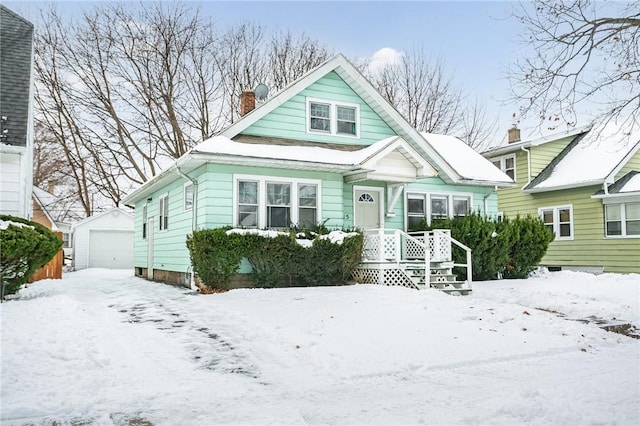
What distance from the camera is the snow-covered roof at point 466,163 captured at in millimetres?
17222

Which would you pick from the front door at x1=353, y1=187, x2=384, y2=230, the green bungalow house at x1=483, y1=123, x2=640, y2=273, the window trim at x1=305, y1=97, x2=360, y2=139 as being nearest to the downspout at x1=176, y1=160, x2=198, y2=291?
the window trim at x1=305, y1=97, x2=360, y2=139

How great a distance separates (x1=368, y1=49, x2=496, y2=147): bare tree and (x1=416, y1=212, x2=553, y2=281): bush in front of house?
51.7 feet

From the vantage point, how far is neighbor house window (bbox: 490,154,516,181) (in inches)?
899

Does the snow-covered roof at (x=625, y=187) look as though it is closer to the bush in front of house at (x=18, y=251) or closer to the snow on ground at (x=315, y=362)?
the snow on ground at (x=315, y=362)

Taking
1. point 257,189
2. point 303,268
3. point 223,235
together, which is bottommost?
point 303,268

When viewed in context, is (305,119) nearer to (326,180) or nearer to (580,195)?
(326,180)

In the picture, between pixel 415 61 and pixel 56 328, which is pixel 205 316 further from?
pixel 415 61

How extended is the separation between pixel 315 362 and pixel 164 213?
11.9 metres

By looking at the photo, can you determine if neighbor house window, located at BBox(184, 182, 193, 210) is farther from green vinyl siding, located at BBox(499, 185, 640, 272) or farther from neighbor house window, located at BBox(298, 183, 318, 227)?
green vinyl siding, located at BBox(499, 185, 640, 272)

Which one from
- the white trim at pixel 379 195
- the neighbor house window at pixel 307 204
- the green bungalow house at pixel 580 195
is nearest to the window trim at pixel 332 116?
the white trim at pixel 379 195

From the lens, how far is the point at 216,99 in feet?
93.4

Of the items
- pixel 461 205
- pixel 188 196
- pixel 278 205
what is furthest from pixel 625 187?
pixel 188 196

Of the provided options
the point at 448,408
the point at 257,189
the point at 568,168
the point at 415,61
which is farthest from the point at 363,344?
the point at 415,61

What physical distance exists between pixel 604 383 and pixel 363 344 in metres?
2.85
